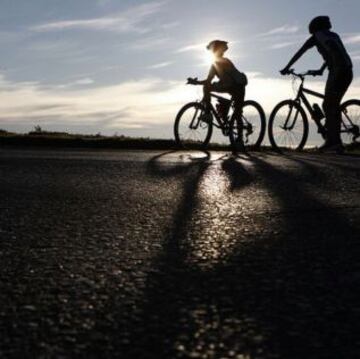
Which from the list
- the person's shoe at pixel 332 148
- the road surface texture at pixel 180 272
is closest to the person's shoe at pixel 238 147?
the person's shoe at pixel 332 148

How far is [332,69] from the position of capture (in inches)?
440

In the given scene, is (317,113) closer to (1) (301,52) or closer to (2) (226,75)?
(1) (301,52)

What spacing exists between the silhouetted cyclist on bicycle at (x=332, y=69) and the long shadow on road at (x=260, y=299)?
25.1ft

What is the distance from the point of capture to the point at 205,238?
134 inches

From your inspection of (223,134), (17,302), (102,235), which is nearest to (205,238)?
(102,235)

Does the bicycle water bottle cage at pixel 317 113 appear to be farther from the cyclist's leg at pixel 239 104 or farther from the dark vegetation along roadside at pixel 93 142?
the dark vegetation along roadside at pixel 93 142

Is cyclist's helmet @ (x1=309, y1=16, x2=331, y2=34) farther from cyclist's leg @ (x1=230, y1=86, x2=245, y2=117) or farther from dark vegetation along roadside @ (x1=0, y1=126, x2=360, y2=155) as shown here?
dark vegetation along roadside @ (x1=0, y1=126, x2=360, y2=155)

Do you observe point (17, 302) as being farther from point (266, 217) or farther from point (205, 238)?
point (266, 217)

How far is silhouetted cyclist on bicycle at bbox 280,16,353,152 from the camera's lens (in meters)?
11.0

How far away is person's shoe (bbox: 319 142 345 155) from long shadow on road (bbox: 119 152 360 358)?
7.72 meters

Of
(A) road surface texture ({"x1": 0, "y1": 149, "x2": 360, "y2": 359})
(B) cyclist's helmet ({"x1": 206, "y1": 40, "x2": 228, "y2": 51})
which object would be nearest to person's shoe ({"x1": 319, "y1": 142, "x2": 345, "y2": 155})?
(B) cyclist's helmet ({"x1": 206, "y1": 40, "x2": 228, "y2": 51})

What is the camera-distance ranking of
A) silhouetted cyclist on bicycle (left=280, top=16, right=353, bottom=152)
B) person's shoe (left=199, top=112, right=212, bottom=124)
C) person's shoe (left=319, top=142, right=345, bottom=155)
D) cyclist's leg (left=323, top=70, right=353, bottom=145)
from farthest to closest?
person's shoe (left=199, top=112, right=212, bottom=124), person's shoe (left=319, top=142, right=345, bottom=155), cyclist's leg (left=323, top=70, right=353, bottom=145), silhouetted cyclist on bicycle (left=280, top=16, right=353, bottom=152)

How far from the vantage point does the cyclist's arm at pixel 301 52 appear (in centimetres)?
1141

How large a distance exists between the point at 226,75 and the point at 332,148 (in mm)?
2333
